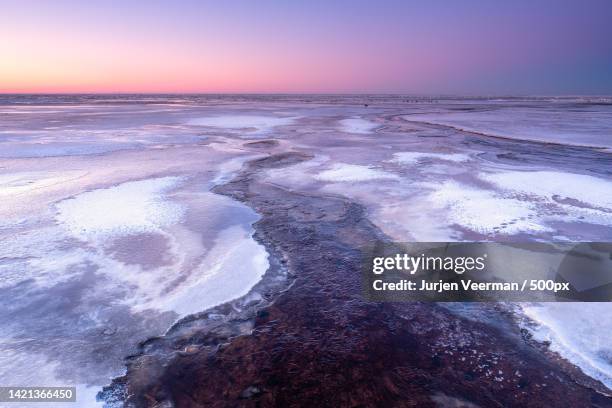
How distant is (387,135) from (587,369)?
17.1 m

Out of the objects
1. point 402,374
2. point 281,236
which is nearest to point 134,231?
point 281,236

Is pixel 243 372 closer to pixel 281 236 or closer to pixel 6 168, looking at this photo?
pixel 281 236

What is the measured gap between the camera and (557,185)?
912cm

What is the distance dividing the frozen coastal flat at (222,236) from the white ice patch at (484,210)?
1.7 inches

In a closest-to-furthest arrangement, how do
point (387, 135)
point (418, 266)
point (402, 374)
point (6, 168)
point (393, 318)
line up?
1. point (402, 374)
2. point (393, 318)
3. point (418, 266)
4. point (6, 168)
5. point (387, 135)

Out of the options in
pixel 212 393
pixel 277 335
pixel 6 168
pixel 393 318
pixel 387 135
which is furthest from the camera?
pixel 387 135

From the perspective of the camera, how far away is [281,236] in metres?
6.41

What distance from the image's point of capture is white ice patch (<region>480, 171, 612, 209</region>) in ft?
26.7

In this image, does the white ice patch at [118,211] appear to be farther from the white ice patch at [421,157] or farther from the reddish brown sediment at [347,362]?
the white ice patch at [421,157]

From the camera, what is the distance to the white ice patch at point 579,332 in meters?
3.50

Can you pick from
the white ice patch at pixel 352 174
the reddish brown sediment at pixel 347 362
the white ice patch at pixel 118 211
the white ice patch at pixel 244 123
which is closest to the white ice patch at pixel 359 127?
the white ice patch at pixel 244 123

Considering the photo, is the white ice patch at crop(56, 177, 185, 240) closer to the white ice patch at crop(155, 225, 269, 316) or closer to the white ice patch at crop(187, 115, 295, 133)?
the white ice patch at crop(155, 225, 269, 316)

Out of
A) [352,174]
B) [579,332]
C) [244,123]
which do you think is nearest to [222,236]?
[579,332]

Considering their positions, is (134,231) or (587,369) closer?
(587,369)
